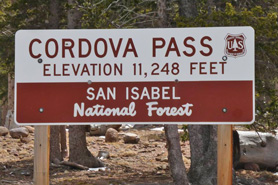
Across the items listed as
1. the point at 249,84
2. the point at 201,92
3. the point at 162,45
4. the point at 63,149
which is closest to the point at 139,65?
the point at 162,45

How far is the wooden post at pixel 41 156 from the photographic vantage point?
5.62m

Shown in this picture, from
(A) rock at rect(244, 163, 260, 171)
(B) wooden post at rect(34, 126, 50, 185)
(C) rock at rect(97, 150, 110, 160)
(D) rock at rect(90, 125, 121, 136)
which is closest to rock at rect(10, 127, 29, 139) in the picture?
(D) rock at rect(90, 125, 121, 136)

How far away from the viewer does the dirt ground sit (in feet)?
54.8

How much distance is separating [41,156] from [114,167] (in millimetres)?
14241

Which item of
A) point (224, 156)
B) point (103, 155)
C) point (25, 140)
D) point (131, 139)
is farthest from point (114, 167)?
point (224, 156)

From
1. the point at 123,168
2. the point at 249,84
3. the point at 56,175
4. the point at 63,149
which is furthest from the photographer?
the point at 63,149

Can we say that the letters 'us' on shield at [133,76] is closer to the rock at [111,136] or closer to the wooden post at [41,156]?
the wooden post at [41,156]

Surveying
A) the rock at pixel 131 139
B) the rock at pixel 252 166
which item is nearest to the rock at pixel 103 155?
the rock at pixel 131 139

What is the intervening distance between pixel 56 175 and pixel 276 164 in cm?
684

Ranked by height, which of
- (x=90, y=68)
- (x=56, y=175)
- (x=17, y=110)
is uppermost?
(x=90, y=68)

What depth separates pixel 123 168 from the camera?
19.5 metres

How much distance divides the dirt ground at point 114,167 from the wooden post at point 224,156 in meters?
9.89

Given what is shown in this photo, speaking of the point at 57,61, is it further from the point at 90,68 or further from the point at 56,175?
the point at 56,175

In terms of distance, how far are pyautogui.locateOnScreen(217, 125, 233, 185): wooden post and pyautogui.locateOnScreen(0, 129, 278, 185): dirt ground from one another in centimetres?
989
